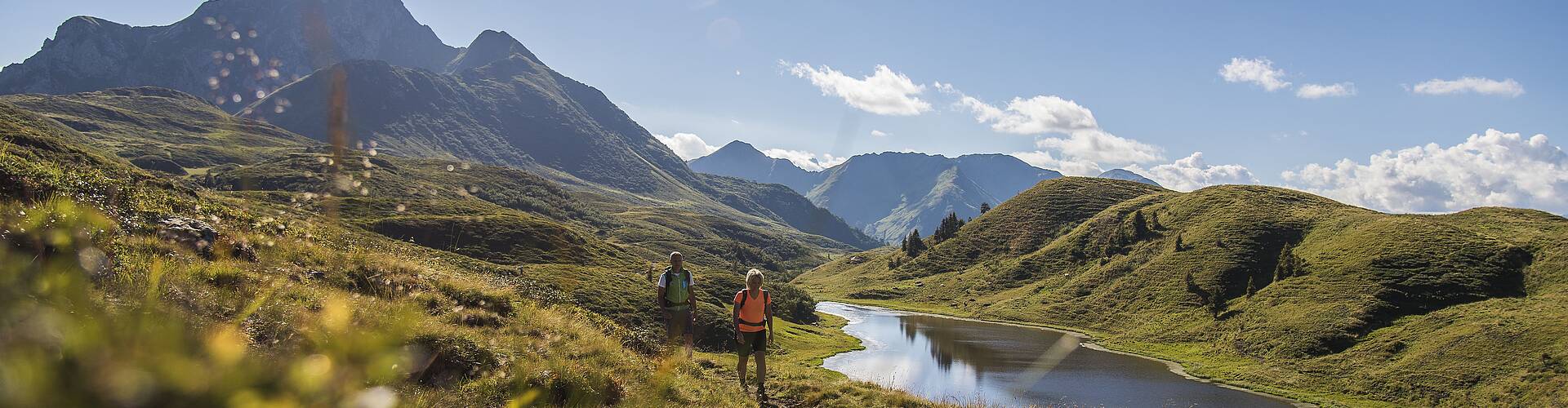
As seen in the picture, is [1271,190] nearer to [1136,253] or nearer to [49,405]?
[1136,253]

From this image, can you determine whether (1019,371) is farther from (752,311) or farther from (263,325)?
(263,325)

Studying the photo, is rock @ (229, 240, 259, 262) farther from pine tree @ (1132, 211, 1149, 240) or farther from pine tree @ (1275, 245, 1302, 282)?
pine tree @ (1132, 211, 1149, 240)

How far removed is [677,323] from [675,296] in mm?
→ 933

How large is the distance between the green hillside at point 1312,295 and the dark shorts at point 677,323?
67.9 metres

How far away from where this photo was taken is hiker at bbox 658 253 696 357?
18.9 m

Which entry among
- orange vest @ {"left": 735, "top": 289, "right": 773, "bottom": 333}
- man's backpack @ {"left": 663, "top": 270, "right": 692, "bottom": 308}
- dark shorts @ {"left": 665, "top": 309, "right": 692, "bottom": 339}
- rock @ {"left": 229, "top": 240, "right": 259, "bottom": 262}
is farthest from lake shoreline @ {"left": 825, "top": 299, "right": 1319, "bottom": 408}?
rock @ {"left": 229, "top": 240, "right": 259, "bottom": 262}

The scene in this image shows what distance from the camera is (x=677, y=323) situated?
19250 millimetres

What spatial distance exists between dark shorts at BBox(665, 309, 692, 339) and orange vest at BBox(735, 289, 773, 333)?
2597 mm

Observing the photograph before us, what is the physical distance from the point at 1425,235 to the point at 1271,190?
6130cm

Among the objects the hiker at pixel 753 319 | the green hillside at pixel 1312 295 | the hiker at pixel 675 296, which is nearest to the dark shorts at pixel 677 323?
the hiker at pixel 675 296

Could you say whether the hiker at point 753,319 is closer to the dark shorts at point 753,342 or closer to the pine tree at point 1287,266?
the dark shorts at point 753,342

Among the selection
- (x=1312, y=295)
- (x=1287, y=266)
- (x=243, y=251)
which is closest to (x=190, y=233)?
(x=243, y=251)

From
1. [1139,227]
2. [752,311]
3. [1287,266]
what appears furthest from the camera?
[1139,227]

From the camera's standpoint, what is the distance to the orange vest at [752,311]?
17.2m
